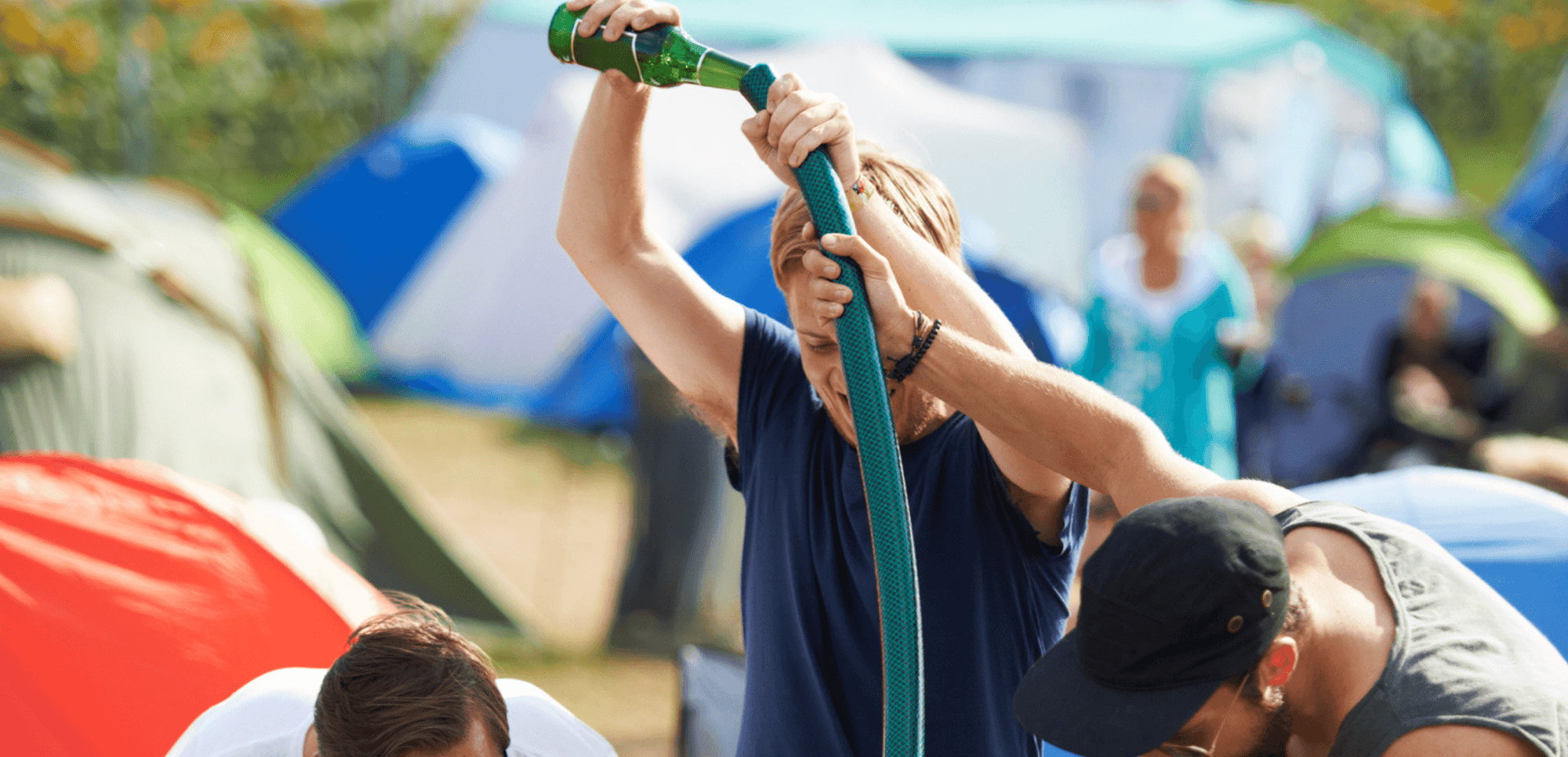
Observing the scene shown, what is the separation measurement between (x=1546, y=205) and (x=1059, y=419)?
972cm

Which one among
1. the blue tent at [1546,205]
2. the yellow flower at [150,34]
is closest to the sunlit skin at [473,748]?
the blue tent at [1546,205]

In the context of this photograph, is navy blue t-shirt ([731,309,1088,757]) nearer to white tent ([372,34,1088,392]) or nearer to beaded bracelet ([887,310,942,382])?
beaded bracelet ([887,310,942,382])

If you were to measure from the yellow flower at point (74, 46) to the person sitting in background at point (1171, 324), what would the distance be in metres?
10.0

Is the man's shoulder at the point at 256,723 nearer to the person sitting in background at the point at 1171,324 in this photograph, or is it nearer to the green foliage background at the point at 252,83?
the person sitting in background at the point at 1171,324

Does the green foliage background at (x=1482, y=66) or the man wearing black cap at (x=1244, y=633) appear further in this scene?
the green foliage background at (x=1482, y=66)

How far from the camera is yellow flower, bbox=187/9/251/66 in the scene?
1311 centimetres

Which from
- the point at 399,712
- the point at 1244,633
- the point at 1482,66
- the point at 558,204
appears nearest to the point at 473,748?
the point at 399,712

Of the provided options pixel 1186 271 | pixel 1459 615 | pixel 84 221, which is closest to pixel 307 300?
pixel 84 221

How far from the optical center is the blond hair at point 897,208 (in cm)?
133

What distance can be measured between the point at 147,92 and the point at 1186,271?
36.6 ft

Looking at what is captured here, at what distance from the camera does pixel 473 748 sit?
1438 mm

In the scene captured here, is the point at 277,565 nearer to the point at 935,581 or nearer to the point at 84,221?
the point at 935,581

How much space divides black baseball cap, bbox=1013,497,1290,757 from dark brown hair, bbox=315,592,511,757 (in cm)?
66

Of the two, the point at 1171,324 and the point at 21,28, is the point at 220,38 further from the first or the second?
the point at 1171,324
